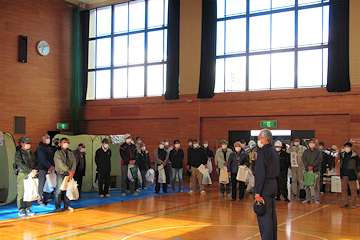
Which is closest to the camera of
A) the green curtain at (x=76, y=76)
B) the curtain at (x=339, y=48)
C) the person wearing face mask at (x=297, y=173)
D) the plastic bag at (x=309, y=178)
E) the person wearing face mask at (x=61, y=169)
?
the person wearing face mask at (x=61, y=169)

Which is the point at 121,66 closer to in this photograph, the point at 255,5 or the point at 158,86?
the point at 158,86

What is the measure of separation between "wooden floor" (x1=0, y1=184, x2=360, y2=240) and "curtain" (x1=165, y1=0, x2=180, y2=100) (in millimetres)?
10983

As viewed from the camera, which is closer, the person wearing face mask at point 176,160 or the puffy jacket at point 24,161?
the puffy jacket at point 24,161

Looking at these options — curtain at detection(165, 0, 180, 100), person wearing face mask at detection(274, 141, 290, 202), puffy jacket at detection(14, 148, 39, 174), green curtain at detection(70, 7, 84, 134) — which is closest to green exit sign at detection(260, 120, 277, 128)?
curtain at detection(165, 0, 180, 100)

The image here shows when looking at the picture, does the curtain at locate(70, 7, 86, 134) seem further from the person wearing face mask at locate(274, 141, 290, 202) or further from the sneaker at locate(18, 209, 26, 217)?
the person wearing face mask at locate(274, 141, 290, 202)

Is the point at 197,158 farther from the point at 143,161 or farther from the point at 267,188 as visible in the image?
the point at 267,188

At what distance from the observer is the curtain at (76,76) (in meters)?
24.4

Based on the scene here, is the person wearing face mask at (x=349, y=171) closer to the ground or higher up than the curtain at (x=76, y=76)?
closer to the ground

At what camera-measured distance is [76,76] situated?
24672 mm

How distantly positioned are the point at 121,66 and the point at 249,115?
9.20 metres

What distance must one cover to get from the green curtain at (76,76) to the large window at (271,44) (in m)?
9.72

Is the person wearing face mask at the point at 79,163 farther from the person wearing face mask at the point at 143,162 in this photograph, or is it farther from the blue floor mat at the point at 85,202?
the person wearing face mask at the point at 143,162

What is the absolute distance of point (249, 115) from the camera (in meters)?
19.8

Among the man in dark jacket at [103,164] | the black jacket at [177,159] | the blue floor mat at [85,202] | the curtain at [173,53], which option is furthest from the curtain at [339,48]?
the man in dark jacket at [103,164]
